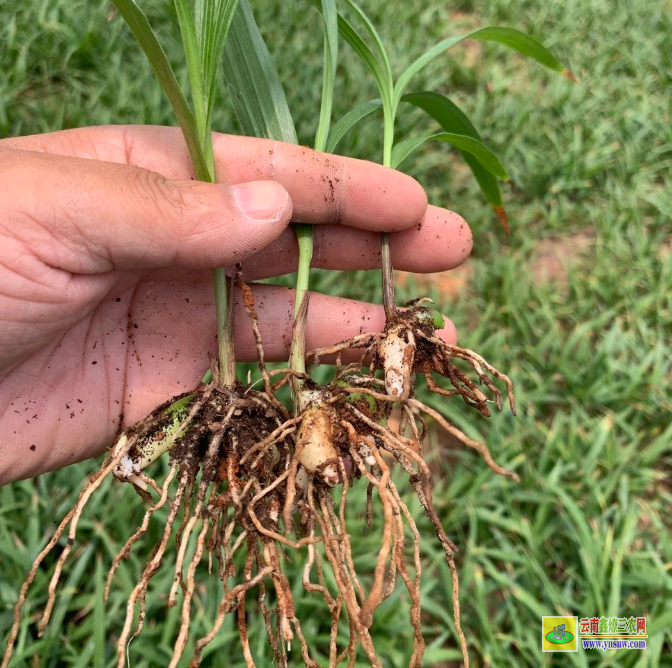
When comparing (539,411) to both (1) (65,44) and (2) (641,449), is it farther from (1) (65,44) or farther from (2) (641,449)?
(1) (65,44)

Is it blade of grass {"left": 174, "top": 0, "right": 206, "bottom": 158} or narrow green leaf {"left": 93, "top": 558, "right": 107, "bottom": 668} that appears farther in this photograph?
narrow green leaf {"left": 93, "top": 558, "right": 107, "bottom": 668}

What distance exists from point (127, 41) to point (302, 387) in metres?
1.72

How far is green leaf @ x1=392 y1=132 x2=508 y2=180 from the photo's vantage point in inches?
43.3

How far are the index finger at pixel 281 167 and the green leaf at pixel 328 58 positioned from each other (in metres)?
0.07

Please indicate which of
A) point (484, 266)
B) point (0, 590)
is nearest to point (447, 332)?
point (484, 266)

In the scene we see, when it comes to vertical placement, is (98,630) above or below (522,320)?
below

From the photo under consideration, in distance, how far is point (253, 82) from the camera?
1076mm

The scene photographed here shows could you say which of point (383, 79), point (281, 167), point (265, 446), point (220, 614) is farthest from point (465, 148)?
point (220, 614)

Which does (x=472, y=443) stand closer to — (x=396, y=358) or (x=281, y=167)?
(x=396, y=358)

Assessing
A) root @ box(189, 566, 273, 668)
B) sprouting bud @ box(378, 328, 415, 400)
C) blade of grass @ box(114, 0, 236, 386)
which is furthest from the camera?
sprouting bud @ box(378, 328, 415, 400)

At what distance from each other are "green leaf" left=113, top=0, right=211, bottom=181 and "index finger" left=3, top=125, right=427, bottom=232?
0.13 m

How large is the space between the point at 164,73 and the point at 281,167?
28cm

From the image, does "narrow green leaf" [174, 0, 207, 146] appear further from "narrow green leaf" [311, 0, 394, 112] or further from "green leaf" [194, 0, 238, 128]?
"narrow green leaf" [311, 0, 394, 112]

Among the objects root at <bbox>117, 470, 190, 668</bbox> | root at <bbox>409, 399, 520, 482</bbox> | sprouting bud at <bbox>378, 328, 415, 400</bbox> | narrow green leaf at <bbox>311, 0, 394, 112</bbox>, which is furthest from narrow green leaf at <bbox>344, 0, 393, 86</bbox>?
root at <bbox>117, 470, 190, 668</bbox>
